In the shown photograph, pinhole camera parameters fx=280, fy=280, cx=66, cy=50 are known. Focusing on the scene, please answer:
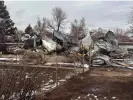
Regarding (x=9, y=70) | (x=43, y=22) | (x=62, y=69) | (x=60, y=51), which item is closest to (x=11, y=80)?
(x=9, y=70)

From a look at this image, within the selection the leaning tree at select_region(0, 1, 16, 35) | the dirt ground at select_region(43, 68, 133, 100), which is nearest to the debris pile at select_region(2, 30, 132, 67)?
the dirt ground at select_region(43, 68, 133, 100)

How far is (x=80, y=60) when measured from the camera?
1800 cm

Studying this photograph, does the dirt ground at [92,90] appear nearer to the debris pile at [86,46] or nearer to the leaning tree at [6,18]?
the debris pile at [86,46]

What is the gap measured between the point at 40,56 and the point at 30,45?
490cm

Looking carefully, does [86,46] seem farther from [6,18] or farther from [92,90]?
[6,18]

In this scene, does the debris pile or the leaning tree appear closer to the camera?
the debris pile

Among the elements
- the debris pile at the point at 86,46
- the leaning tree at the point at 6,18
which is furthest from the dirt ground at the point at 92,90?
the leaning tree at the point at 6,18

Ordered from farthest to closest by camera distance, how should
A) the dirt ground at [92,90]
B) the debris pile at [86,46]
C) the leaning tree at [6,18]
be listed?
the leaning tree at [6,18]
the debris pile at [86,46]
the dirt ground at [92,90]

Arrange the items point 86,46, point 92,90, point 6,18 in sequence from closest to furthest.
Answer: point 92,90 < point 86,46 < point 6,18

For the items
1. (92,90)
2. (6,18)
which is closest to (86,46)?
(92,90)

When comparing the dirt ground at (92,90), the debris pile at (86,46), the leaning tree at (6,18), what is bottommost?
the dirt ground at (92,90)

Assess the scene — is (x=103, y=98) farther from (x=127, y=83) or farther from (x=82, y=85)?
(x=127, y=83)

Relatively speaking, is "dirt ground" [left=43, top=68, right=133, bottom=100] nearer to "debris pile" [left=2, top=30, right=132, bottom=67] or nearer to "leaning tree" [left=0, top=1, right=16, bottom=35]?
"debris pile" [left=2, top=30, right=132, bottom=67]

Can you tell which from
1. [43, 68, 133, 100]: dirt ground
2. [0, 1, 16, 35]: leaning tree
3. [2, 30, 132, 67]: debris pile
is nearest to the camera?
[43, 68, 133, 100]: dirt ground
